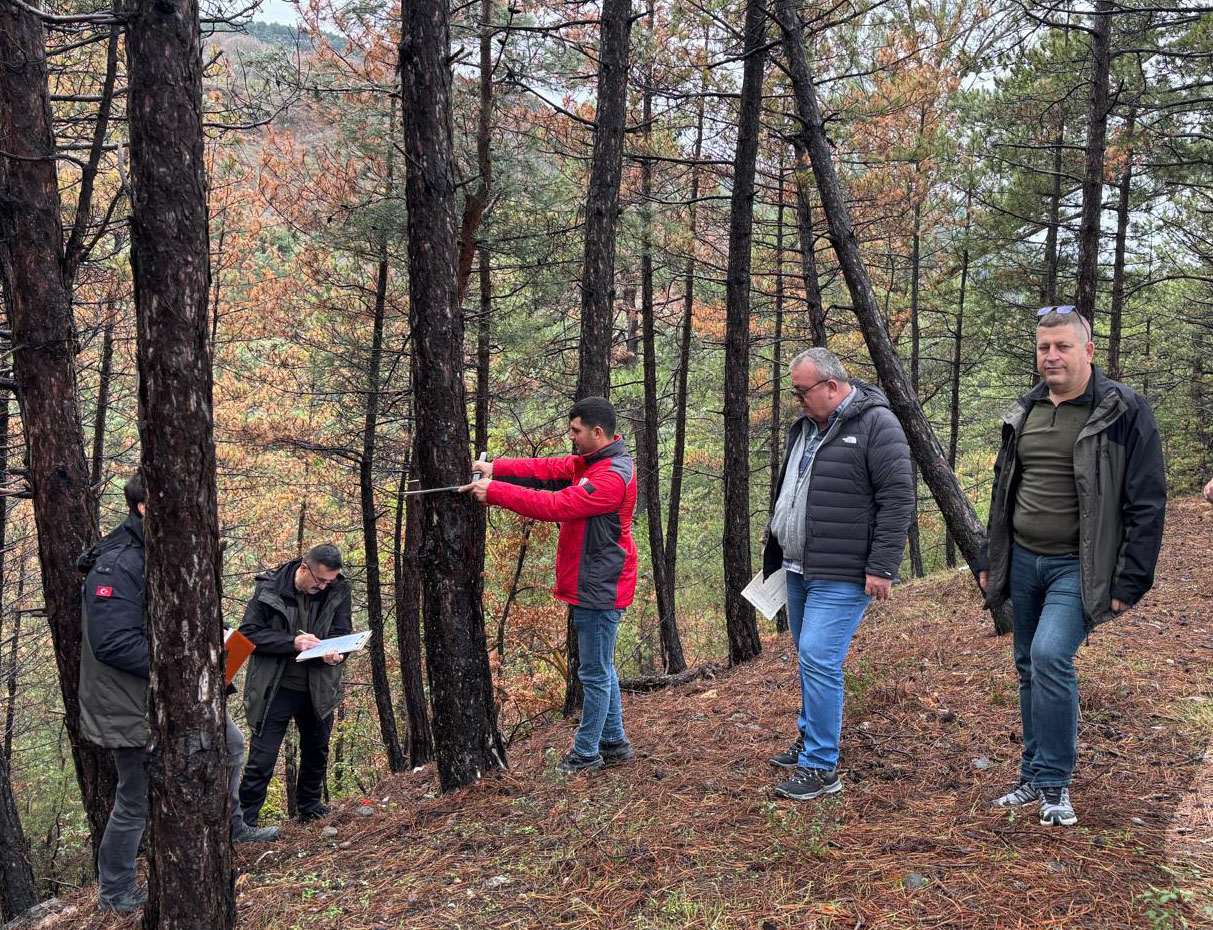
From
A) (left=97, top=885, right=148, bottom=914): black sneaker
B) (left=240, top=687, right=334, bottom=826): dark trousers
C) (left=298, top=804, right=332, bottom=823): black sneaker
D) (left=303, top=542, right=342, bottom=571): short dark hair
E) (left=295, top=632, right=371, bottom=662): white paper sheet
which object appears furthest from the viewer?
(left=298, top=804, right=332, bottom=823): black sneaker

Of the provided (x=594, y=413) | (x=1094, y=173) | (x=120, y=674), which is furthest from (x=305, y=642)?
(x=1094, y=173)

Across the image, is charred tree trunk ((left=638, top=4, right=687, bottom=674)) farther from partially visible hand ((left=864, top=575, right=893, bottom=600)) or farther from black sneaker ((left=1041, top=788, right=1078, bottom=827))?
black sneaker ((left=1041, top=788, right=1078, bottom=827))

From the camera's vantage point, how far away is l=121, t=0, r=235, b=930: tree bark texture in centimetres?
327

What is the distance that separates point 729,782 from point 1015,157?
49.6 ft

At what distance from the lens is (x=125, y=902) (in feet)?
14.5

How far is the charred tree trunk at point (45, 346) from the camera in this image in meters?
5.61

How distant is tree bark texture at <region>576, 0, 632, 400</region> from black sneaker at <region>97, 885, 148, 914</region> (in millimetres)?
5254

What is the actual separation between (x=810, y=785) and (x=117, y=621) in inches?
148

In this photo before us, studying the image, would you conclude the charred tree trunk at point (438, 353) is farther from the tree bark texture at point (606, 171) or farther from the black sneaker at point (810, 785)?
the tree bark texture at point (606, 171)

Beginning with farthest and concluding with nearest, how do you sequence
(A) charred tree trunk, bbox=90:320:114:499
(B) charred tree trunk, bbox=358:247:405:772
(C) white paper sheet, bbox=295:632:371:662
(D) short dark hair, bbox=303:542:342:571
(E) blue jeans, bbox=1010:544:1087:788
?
(B) charred tree trunk, bbox=358:247:405:772 < (A) charred tree trunk, bbox=90:320:114:499 < (D) short dark hair, bbox=303:542:342:571 < (C) white paper sheet, bbox=295:632:371:662 < (E) blue jeans, bbox=1010:544:1087:788

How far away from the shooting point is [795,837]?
146 inches

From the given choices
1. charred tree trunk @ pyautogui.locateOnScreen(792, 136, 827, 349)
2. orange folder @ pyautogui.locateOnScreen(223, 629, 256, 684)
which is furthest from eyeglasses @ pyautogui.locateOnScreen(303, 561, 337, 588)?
charred tree trunk @ pyautogui.locateOnScreen(792, 136, 827, 349)

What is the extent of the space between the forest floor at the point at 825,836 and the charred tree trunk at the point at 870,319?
1.57 meters

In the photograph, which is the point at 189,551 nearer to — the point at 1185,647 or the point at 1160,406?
the point at 1185,647
